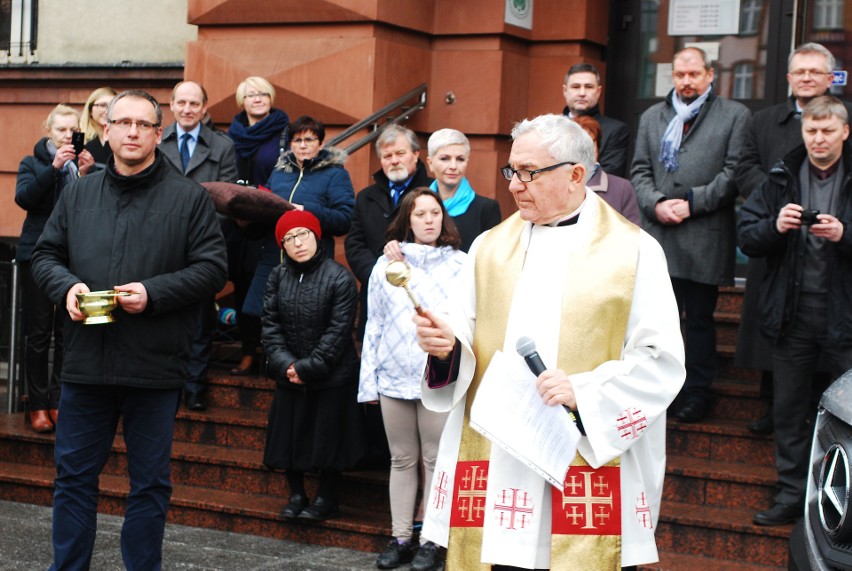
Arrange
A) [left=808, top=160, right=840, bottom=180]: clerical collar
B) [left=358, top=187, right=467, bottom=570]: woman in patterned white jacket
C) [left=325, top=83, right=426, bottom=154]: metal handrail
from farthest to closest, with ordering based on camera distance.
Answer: [left=325, top=83, right=426, bottom=154]: metal handrail → [left=358, top=187, right=467, bottom=570]: woman in patterned white jacket → [left=808, top=160, right=840, bottom=180]: clerical collar

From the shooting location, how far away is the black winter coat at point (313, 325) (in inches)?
286

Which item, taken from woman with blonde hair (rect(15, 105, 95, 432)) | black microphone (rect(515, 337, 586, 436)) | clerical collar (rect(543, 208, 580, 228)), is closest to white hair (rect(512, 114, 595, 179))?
clerical collar (rect(543, 208, 580, 228))

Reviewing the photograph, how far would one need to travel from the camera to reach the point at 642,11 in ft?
33.5

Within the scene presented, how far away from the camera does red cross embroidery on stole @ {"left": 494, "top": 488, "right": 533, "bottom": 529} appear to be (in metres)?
4.49

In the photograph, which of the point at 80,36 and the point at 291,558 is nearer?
the point at 291,558

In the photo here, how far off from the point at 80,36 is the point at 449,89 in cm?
374

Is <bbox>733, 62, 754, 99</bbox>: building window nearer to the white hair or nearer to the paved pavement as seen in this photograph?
the paved pavement

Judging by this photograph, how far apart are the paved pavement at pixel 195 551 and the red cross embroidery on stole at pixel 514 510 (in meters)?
2.53

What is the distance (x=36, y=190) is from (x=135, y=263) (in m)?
2.97

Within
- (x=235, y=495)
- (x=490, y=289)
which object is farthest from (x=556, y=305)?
(x=235, y=495)

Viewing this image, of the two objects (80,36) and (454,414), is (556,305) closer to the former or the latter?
(454,414)

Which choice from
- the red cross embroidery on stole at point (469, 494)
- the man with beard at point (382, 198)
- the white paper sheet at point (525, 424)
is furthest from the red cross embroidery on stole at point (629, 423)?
the man with beard at point (382, 198)

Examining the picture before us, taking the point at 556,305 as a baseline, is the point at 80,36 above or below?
above

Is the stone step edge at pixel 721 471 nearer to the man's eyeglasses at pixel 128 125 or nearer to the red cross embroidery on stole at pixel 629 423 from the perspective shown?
the red cross embroidery on stole at pixel 629 423
